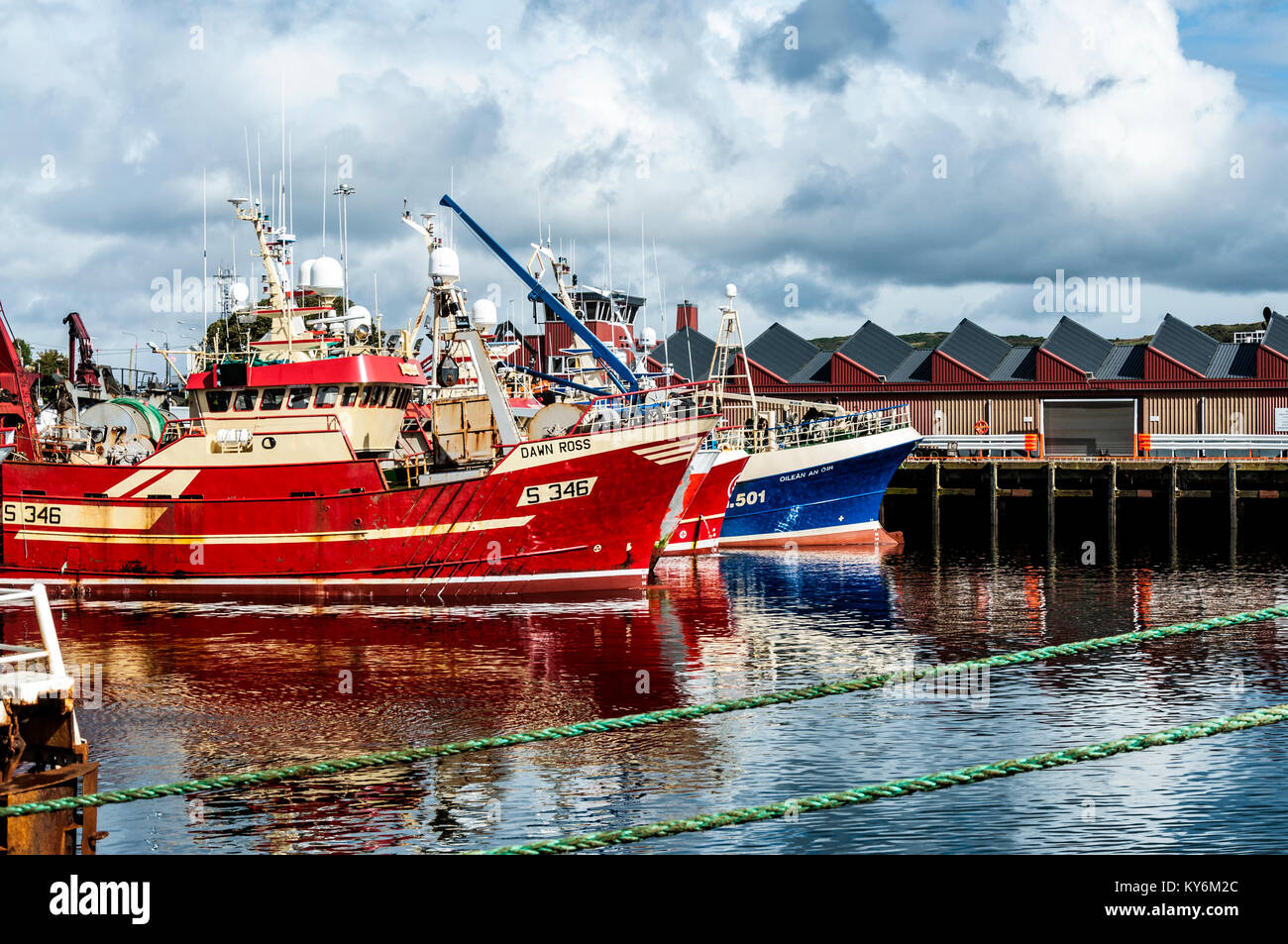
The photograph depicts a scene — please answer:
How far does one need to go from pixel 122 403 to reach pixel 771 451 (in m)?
21.3

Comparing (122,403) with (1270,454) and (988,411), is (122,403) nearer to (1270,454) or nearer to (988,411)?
(988,411)

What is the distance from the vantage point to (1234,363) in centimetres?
6166

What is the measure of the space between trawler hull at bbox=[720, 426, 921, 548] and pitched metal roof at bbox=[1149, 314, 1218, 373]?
23843 mm

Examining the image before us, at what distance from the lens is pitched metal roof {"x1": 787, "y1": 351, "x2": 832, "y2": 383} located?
67125 mm

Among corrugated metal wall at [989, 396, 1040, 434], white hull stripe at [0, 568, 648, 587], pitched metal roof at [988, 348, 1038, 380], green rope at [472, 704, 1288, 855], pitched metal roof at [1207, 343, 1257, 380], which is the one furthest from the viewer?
pitched metal roof at [988, 348, 1038, 380]

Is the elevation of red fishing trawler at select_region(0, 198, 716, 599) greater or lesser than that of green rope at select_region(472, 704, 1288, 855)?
greater

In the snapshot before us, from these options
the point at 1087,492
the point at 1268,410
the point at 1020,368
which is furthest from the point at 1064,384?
the point at 1087,492

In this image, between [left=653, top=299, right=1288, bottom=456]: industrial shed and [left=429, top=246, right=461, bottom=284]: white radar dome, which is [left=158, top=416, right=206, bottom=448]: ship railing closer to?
[left=429, top=246, right=461, bottom=284]: white radar dome

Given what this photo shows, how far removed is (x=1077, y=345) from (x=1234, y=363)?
7551mm

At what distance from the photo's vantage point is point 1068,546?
45.9 meters

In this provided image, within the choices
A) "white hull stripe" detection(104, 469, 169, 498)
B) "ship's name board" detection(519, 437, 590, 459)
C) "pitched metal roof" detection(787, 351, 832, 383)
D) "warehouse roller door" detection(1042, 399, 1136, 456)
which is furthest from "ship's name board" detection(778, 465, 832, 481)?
"pitched metal roof" detection(787, 351, 832, 383)

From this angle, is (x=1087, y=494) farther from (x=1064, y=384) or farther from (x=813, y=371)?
(x=813, y=371)

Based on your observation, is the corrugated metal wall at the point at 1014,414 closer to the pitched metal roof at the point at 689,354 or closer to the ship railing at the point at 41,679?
the pitched metal roof at the point at 689,354
